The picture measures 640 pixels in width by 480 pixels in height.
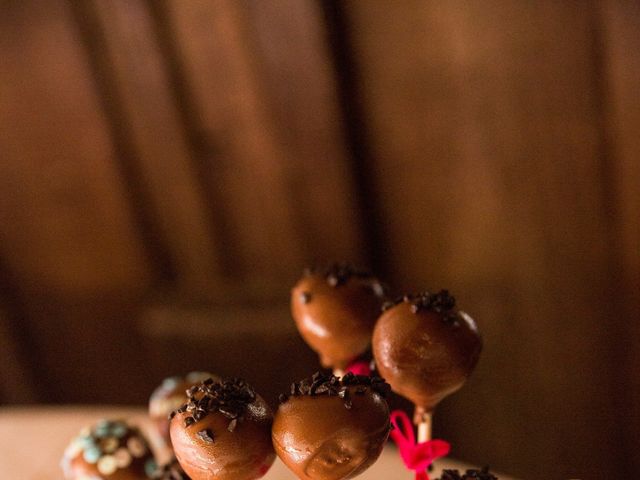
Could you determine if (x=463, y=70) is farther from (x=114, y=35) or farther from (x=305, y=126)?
(x=114, y=35)

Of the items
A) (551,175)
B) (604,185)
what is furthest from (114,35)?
(604,185)

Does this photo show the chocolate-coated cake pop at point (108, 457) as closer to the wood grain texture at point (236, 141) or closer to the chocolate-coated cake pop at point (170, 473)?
the chocolate-coated cake pop at point (170, 473)

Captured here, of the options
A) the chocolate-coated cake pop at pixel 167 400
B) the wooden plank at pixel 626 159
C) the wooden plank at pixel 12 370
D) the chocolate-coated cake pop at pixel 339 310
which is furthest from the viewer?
the wooden plank at pixel 12 370

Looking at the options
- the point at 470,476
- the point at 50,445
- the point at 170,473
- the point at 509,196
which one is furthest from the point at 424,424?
the point at 509,196

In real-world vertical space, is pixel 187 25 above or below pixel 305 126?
above

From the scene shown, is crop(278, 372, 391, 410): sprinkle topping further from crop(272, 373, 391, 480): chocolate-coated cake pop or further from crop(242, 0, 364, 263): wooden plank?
crop(242, 0, 364, 263): wooden plank

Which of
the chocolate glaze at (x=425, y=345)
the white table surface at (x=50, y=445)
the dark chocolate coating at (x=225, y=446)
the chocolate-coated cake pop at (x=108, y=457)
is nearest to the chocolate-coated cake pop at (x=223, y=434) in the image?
the dark chocolate coating at (x=225, y=446)
